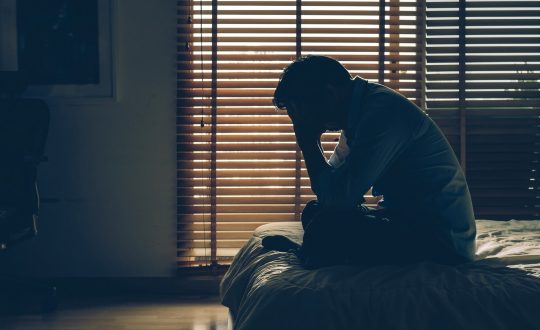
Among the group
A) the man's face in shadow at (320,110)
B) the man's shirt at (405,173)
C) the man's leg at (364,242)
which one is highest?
the man's face in shadow at (320,110)

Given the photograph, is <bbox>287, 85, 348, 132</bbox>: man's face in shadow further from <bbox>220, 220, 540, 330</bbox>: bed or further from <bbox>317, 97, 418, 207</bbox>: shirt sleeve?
<bbox>220, 220, 540, 330</bbox>: bed

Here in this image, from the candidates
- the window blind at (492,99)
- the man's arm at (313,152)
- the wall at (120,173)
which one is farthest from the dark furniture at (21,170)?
the window blind at (492,99)

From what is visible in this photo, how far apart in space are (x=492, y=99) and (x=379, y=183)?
2091 mm

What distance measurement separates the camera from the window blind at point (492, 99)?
3.77 meters

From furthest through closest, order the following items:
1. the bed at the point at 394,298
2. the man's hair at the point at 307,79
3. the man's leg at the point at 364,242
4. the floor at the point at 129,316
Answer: the floor at the point at 129,316 → the man's hair at the point at 307,79 → the man's leg at the point at 364,242 → the bed at the point at 394,298

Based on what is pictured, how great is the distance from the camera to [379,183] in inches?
79.4

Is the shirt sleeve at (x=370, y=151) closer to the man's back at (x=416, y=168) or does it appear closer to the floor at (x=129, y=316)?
the man's back at (x=416, y=168)

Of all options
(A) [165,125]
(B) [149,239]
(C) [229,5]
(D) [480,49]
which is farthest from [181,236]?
(D) [480,49]

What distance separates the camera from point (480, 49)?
12.4 ft

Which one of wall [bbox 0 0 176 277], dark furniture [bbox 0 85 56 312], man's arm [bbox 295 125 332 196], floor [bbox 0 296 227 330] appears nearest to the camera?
man's arm [bbox 295 125 332 196]

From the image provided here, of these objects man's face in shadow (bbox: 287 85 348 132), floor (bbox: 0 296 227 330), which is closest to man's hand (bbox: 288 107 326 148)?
man's face in shadow (bbox: 287 85 348 132)

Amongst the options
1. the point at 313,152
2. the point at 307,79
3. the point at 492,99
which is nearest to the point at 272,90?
the point at 492,99

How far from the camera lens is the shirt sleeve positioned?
6.06 ft

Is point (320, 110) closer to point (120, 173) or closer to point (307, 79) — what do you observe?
point (307, 79)
